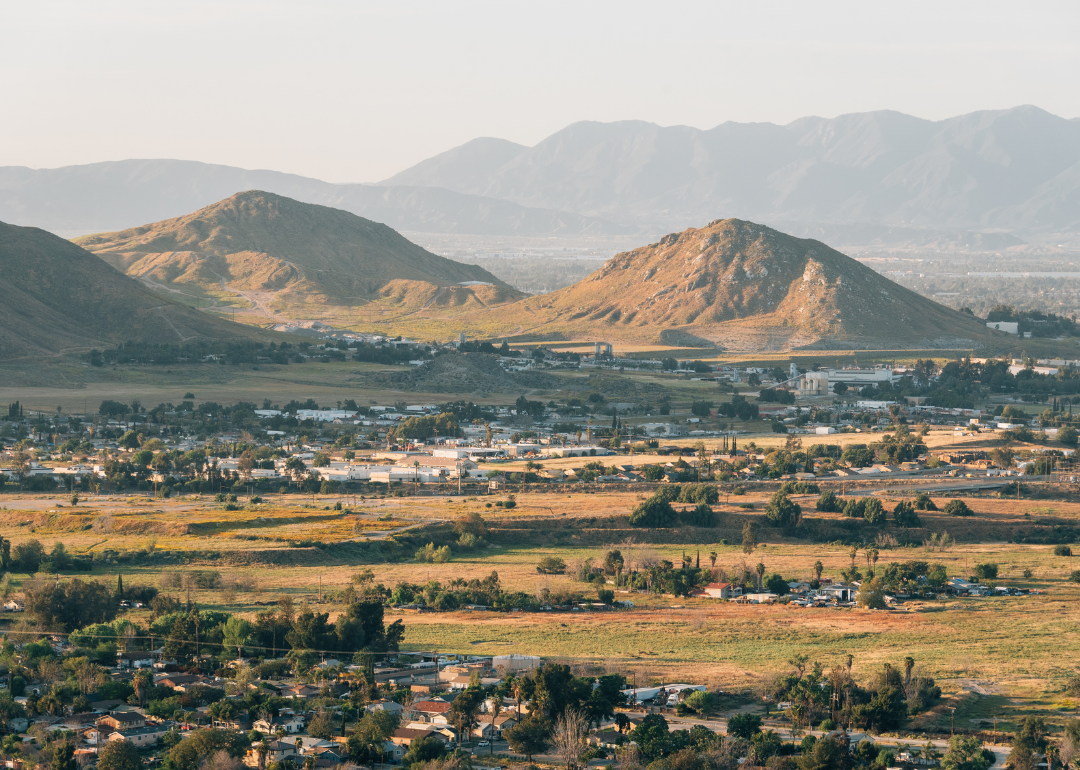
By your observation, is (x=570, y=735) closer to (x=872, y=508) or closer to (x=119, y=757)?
(x=119, y=757)

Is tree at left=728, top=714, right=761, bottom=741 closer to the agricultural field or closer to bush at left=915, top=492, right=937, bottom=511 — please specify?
the agricultural field

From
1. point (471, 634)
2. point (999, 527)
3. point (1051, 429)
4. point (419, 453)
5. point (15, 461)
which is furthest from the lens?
point (1051, 429)

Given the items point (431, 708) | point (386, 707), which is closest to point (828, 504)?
point (431, 708)

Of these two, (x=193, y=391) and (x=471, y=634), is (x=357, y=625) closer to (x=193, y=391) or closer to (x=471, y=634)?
(x=471, y=634)

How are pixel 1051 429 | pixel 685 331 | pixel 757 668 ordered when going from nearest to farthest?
pixel 757 668 < pixel 1051 429 < pixel 685 331

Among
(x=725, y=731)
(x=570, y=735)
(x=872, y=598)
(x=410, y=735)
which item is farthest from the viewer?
(x=872, y=598)

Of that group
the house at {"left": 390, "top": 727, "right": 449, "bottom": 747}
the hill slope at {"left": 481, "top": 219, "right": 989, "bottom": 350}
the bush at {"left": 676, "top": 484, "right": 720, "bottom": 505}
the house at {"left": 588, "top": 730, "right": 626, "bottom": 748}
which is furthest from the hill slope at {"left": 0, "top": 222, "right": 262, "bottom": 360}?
the house at {"left": 588, "top": 730, "right": 626, "bottom": 748}

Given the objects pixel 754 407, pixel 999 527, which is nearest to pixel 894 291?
pixel 754 407
